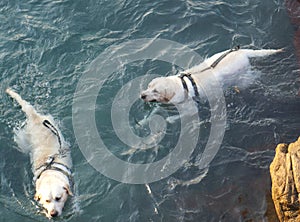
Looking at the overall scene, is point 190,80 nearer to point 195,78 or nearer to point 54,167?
point 195,78

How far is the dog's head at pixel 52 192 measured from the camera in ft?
22.6

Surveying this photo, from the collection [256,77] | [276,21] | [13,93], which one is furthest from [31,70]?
[276,21]

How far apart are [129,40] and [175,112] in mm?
2166

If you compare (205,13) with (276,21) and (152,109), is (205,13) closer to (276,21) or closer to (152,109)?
(276,21)

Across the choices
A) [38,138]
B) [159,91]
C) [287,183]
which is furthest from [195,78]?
[38,138]

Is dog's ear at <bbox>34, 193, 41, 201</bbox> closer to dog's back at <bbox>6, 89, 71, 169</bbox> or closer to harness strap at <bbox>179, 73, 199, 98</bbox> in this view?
dog's back at <bbox>6, 89, 71, 169</bbox>

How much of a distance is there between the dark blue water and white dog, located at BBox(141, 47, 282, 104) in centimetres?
35

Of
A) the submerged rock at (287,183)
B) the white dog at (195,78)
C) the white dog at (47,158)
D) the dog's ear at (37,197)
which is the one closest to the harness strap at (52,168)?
the white dog at (47,158)

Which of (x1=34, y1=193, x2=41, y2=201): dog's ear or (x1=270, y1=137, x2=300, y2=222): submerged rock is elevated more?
(x1=34, y1=193, x2=41, y2=201): dog's ear

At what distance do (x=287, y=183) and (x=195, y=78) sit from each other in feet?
9.17

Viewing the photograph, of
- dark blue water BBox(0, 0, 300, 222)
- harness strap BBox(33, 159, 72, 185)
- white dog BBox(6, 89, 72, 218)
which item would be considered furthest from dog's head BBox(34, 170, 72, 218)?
dark blue water BBox(0, 0, 300, 222)

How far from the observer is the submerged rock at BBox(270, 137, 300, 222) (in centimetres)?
677

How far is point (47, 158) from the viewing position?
7.57m

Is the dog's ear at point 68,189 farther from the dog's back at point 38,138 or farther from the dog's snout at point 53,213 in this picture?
the dog's back at point 38,138
